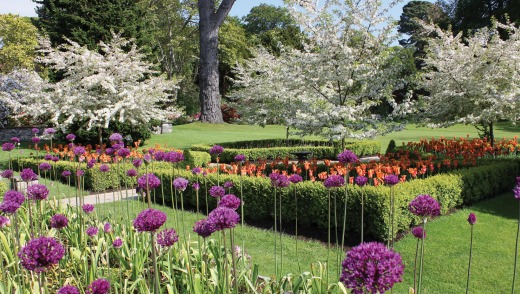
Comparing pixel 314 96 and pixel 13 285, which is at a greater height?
pixel 314 96

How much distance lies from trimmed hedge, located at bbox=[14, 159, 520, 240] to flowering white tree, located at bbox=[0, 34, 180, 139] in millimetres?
3799

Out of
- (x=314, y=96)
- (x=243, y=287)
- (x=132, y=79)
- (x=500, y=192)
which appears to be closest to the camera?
(x=243, y=287)

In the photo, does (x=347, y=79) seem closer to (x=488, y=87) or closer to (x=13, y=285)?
(x=488, y=87)

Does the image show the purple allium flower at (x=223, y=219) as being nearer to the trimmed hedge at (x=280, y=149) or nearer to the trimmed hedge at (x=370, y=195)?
the trimmed hedge at (x=370, y=195)

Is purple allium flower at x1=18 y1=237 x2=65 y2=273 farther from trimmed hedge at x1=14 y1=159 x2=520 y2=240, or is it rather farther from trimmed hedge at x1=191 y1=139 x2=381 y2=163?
trimmed hedge at x1=191 y1=139 x2=381 y2=163

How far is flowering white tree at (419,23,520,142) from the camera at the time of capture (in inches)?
410

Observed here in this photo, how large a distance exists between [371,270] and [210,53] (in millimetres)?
19994

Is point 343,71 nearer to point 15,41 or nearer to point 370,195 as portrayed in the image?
point 370,195

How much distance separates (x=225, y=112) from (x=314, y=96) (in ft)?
78.4

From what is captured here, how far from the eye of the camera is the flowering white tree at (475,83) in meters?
10.4

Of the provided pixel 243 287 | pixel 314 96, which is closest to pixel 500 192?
pixel 314 96

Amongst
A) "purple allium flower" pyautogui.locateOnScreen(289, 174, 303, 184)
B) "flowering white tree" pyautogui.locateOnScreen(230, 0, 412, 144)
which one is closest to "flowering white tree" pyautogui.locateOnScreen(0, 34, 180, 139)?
"flowering white tree" pyautogui.locateOnScreen(230, 0, 412, 144)

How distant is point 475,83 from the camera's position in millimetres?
10773

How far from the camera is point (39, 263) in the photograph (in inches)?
66.6
